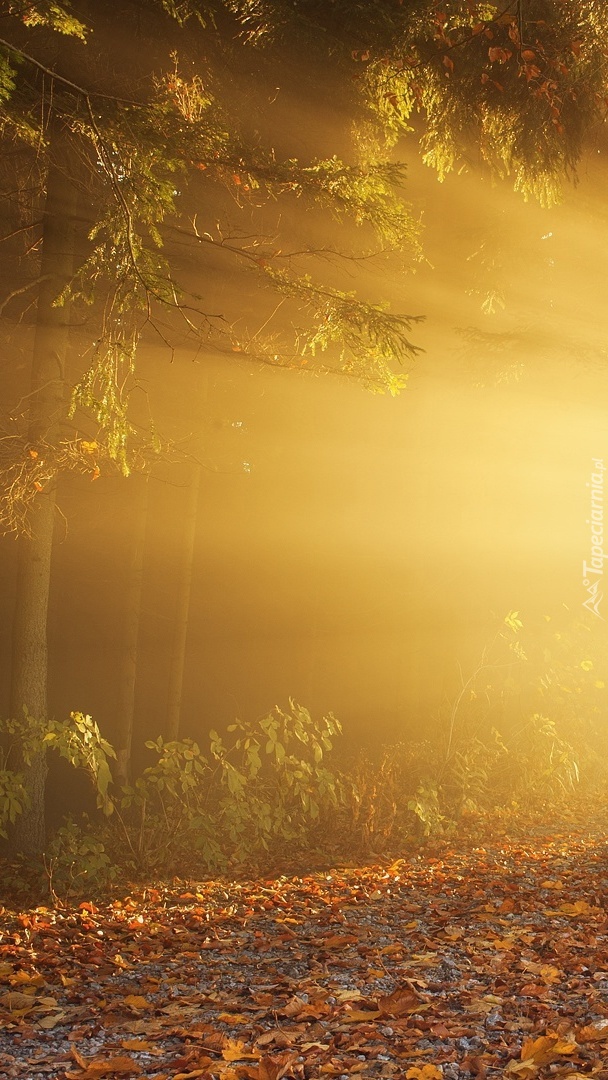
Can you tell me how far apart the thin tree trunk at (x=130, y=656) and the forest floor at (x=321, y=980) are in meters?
3.72

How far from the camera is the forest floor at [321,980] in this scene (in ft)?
11.9

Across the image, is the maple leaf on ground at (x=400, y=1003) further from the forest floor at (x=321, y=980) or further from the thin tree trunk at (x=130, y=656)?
the thin tree trunk at (x=130, y=656)

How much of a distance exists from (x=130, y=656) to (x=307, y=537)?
24.8ft

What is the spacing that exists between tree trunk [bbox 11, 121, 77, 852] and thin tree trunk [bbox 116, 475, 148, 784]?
2606 mm

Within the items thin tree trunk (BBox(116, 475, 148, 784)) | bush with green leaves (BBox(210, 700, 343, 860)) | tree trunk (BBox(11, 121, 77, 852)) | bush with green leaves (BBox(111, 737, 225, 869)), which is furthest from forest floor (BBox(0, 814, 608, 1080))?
A: thin tree trunk (BBox(116, 475, 148, 784))

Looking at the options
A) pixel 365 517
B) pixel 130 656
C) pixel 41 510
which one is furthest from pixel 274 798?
pixel 365 517

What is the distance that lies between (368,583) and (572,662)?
15.6ft

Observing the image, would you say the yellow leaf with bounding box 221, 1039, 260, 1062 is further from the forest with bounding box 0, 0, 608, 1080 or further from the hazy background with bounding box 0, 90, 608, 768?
the hazy background with bounding box 0, 90, 608, 768

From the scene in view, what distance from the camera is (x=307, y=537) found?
18.4 meters

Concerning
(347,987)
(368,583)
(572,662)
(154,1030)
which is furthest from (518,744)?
(154,1030)

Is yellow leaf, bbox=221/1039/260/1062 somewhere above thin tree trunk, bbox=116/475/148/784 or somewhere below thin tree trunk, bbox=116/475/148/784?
below

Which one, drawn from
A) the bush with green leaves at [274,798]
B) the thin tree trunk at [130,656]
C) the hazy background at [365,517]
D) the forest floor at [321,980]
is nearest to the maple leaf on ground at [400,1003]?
the forest floor at [321,980]

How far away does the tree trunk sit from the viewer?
328 inches

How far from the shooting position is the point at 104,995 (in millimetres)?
4684
